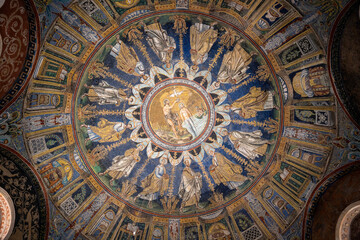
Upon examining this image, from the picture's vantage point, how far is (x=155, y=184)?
15.9 meters

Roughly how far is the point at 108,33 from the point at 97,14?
3.29ft

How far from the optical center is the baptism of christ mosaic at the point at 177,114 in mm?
13539

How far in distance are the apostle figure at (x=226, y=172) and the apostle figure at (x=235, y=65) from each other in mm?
4116

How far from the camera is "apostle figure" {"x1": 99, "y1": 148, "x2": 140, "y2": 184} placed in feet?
49.9

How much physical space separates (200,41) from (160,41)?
6.13 feet

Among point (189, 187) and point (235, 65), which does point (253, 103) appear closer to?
point (235, 65)

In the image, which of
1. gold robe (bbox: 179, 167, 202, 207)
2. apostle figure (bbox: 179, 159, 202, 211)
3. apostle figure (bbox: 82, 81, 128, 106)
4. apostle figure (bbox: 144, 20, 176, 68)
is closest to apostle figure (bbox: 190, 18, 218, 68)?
apostle figure (bbox: 144, 20, 176, 68)

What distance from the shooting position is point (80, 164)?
565 inches

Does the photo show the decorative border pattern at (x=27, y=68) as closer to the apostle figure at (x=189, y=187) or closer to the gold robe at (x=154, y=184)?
the gold robe at (x=154, y=184)

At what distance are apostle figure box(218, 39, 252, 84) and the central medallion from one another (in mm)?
1410

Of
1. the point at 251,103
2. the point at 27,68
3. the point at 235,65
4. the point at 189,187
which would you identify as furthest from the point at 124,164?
the point at 235,65

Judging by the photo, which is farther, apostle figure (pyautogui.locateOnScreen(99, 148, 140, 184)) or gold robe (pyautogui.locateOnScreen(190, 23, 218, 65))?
apostle figure (pyautogui.locateOnScreen(99, 148, 140, 184))

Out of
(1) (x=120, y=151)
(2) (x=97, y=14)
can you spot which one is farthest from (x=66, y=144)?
(2) (x=97, y=14)

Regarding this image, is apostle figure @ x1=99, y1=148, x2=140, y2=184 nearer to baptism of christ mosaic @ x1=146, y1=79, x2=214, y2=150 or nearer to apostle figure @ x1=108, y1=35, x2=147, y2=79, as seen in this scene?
baptism of christ mosaic @ x1=146, y1=79, x2=214, y2=150
